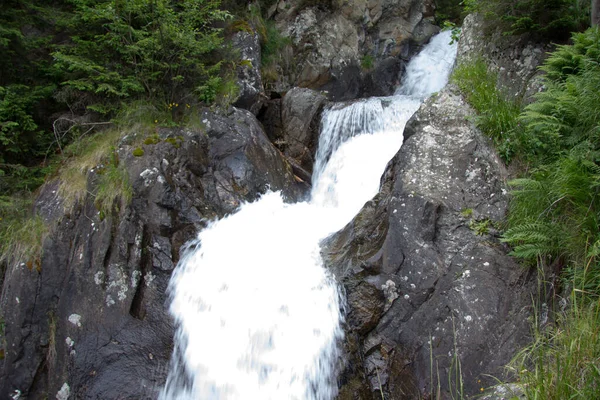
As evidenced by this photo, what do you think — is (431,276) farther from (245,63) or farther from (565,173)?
(245,63)

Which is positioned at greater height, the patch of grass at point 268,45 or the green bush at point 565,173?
the green bush at point 565,173

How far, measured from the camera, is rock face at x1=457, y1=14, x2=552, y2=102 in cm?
577

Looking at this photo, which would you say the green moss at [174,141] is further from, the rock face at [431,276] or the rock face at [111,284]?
the rock face at [431,276]

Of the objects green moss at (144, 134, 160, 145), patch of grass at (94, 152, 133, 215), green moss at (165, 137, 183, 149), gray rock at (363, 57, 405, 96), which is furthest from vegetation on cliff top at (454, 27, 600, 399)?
gray rock at (363, 57, 405, 96)

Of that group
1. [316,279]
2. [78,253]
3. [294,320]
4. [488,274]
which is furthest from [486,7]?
[78,253]

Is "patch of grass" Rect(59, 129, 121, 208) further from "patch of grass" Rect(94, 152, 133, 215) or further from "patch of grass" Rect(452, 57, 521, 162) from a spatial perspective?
"patch of grass" Rect(452, 57, 521, 162)

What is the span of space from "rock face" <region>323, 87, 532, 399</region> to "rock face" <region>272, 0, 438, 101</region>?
590 cm

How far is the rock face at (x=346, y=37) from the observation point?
36.8 ft

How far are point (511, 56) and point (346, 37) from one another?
6.52m

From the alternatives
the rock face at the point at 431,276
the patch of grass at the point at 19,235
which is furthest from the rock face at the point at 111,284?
the rock face at the point at 431,276

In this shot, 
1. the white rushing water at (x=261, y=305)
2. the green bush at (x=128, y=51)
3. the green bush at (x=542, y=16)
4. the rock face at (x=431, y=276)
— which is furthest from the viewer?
the green bush at (x=128, y=51)

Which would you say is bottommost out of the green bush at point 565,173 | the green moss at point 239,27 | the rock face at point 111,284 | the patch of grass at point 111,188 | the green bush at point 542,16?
the rock face at point 111,284

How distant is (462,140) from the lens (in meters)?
5.51

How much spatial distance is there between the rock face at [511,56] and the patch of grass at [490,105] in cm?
15
